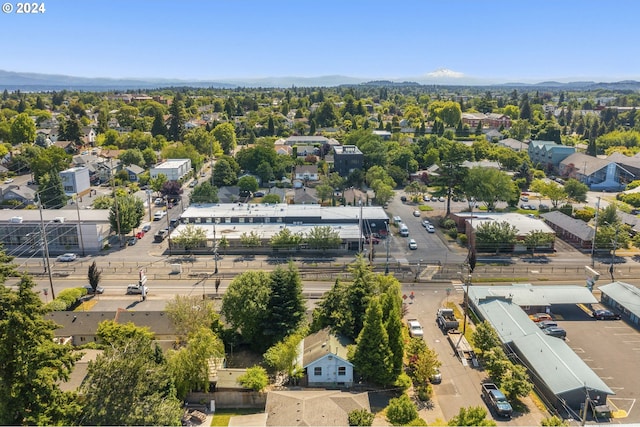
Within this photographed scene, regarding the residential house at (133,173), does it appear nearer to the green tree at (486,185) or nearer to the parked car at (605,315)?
the green tree at (486,185)

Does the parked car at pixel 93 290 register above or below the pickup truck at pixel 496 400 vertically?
above

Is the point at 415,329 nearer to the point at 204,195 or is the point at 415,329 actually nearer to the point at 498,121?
the point at 204,195

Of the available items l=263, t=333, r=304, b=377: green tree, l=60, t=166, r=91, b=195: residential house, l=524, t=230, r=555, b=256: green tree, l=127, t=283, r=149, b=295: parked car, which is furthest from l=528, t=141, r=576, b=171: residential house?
l=60, t=166, r=91, b=195: residential house

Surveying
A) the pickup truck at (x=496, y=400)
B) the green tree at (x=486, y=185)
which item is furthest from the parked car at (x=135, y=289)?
the green tree at (x=486, y=185)

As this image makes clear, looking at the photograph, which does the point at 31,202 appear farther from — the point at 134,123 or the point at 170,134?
the point at 134,123

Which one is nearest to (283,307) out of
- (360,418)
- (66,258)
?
(360,418)

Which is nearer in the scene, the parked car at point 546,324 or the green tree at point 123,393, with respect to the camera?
the green tree at point 123,393

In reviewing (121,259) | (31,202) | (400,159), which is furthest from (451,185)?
(31,202)
